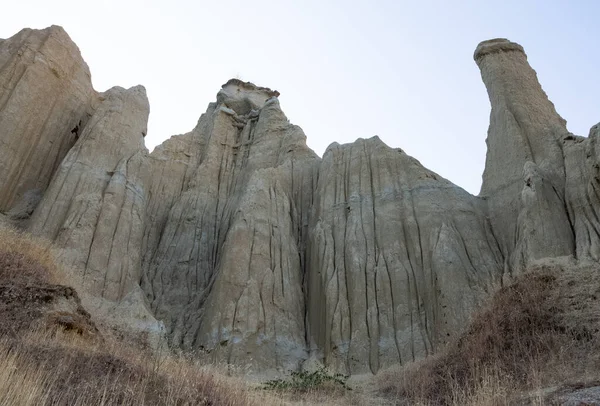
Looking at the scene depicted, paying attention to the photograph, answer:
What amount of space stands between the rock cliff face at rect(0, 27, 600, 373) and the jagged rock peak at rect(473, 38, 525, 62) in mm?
112

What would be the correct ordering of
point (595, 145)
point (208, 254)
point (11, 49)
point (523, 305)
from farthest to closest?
point (11, 49)
point (208, 254)
point (595, 145)
point (523, 305)

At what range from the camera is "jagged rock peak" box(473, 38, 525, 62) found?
90.7 feet

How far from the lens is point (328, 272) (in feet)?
70.0

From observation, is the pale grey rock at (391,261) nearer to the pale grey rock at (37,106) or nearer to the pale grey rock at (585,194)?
the pale grey rock at (585,194)

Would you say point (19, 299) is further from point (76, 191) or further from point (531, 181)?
point (531, 181)

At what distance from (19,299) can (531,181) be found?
56.6 feet

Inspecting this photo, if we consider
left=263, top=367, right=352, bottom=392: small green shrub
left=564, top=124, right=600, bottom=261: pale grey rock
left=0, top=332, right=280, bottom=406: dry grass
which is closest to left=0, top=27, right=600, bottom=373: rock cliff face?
left=564, top=124, right=600, bottom=261: pale grey rock

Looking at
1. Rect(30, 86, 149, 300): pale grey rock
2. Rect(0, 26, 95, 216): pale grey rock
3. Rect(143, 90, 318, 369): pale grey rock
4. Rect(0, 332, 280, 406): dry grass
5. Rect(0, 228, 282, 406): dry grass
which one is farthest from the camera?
Rect(0, 26, 95, 216): pale grey rock

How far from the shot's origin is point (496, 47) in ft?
90.8

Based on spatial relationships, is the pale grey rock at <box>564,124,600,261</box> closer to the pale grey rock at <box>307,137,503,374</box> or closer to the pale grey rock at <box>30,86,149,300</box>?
the pale grey rock at <box>307,137,503,374</box>

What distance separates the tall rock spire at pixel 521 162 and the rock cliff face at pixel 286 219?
3.1 inches

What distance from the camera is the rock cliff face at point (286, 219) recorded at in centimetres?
1864

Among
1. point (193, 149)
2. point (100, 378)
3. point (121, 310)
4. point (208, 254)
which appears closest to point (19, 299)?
point (100, 378)

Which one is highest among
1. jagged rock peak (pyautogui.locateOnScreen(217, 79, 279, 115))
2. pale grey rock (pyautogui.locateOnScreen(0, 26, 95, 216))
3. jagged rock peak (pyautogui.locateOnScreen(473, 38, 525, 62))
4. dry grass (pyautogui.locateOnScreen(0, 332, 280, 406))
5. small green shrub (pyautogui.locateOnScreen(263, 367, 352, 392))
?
jagged rock peak (pyautogui.locateOnScreen(217, 79, 279, 115))
